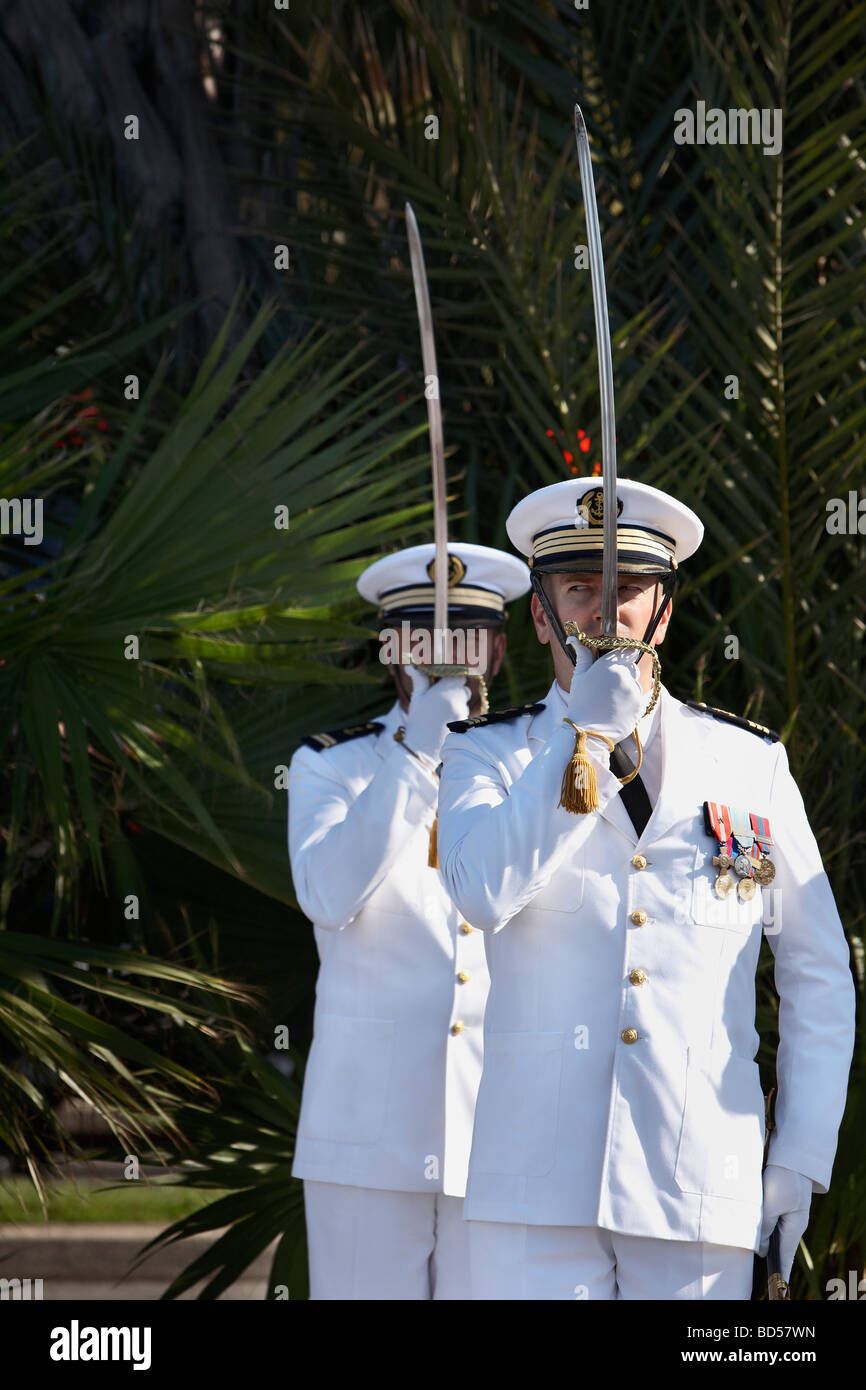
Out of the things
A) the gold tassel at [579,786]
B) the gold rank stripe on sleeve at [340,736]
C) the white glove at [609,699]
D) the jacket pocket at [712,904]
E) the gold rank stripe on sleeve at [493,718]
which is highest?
the gold rank stripe on sleeve at [340,736]

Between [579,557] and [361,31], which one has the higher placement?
[361,31]

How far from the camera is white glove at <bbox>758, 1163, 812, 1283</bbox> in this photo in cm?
211

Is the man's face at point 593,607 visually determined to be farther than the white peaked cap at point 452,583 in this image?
No

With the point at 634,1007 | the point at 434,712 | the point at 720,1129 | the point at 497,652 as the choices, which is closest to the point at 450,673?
the point at 434,712

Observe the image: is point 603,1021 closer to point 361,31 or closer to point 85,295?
point 361,31

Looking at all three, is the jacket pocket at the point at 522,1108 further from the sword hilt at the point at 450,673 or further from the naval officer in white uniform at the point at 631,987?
the sword hilt at the point at 450,673

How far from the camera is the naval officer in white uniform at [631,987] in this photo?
2021 millimetres

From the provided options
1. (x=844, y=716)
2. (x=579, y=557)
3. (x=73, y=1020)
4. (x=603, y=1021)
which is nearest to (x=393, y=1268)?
(x=73, y=1020)

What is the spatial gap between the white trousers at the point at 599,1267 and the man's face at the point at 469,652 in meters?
1.14

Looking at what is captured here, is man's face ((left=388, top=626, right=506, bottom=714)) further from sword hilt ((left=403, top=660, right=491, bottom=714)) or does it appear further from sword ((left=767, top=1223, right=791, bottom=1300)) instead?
sword ((left=767, top=1223, right=791, bottom=1300))

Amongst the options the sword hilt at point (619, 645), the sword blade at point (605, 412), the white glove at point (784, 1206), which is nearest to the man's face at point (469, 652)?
the sword hilt at point (619, 645)

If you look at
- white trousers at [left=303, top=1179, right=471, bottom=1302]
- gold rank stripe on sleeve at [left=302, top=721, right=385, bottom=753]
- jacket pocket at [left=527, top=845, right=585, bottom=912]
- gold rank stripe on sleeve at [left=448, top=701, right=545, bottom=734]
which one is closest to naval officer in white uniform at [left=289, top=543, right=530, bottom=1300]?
white trousers at [left=303, top=1179, right=471, bottom=1302]

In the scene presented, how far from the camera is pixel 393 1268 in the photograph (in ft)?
9.09
